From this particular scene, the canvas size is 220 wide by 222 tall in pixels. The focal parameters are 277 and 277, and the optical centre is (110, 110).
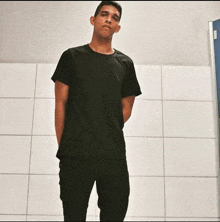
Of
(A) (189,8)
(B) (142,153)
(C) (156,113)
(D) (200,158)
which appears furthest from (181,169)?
(A) (189,8)

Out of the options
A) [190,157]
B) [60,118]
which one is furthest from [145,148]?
[60,118]

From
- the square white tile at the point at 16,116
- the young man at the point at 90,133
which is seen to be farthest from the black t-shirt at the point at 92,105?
the square white tile at the point at 16,116

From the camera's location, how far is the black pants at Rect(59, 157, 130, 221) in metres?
1.45

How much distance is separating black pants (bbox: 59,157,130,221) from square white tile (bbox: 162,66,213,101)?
1.11m

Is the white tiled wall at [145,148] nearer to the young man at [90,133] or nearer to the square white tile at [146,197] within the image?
the square white tile at [146,197]

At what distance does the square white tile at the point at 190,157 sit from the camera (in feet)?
7.46

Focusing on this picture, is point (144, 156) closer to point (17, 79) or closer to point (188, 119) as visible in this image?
point (188, 119)

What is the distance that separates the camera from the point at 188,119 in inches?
92.8

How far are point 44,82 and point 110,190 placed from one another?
125 centimetres

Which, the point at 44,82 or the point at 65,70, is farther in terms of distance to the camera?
the point at 44,82

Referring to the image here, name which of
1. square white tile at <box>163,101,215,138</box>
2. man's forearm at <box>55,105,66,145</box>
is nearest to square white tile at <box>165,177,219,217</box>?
square white tile at <box>163,101,215,138</box>

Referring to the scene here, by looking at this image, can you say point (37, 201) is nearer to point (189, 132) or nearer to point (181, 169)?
point (181, 169)

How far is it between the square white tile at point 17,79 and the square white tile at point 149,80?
3.01ft

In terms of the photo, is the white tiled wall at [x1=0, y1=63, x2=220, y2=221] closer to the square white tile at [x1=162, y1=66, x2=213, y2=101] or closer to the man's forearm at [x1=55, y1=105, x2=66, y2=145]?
the square white tile at [x1=162, y1=66, x2=213, y2=101]
